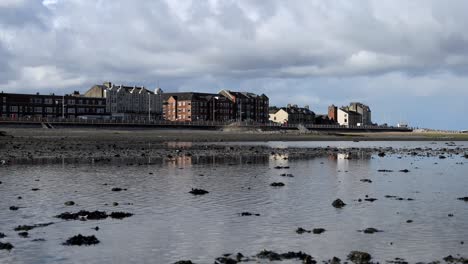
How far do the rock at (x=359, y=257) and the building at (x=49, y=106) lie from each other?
171 m

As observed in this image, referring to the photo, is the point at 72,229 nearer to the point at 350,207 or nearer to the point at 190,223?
the point at 190,223

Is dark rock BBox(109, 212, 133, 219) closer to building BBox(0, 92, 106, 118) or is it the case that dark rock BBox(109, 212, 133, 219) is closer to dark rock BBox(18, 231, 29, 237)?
dark rock BBox(18, 231, 29, 237)

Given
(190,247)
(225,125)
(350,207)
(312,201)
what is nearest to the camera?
(190,247)

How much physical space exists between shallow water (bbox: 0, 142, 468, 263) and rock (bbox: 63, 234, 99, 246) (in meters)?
0.31

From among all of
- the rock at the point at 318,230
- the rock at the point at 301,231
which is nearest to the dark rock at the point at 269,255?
the rock at the point at 301,231

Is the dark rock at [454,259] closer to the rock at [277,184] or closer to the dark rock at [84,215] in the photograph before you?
the dark rock at [84,215]

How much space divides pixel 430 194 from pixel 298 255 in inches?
546

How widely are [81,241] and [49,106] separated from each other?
182 metres

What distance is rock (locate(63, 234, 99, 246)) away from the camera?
15217 mm

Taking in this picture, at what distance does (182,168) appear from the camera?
1551 inches

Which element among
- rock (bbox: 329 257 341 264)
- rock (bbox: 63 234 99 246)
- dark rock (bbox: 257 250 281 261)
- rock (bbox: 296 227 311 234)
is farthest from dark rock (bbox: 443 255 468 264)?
rock (bbox: 63 234 99 246)

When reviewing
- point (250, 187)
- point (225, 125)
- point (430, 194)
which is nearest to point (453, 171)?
point (430, 194)

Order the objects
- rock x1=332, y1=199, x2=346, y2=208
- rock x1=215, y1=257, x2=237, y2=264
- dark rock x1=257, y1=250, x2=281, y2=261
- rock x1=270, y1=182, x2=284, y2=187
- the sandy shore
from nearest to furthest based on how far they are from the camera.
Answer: rock x1=215, y1=257, x2=237, y2=264 < dark rock x1=257, y1=250, x2=281, y2=261 < rock x1=332, y1=199, x2=346, y2=208 < rock x1=270, y1=182, x2=284, y2=187 < the sandy shore

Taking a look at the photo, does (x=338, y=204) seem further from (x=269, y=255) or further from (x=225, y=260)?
(x=225, y=260)
